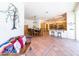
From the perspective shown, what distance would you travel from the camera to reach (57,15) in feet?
7.41

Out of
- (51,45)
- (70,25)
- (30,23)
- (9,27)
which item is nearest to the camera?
(9,27)

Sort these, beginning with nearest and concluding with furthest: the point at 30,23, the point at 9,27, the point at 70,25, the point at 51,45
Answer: the point at 9,27, the point at 30,23, the point at 51,45, the point at 70,25

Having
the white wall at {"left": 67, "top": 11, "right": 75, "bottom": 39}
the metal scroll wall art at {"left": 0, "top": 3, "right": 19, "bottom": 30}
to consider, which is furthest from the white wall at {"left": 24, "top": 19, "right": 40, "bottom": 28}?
the white wall at {"left": 67, "top": 11, "right": 75, "bottom": 39}

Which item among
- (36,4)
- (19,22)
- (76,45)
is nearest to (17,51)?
(19,22)

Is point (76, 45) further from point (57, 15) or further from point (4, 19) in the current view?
point (4, 19)

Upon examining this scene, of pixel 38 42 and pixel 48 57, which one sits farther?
pixel 38 42

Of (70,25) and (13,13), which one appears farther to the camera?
(70,25)

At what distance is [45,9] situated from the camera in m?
2.20

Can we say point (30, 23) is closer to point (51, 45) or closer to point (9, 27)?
point (9, 27)

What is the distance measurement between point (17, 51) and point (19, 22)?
1.83 ft

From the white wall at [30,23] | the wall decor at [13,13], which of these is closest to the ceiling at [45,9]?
the white wall at [30,23]

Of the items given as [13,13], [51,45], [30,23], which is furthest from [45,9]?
[51,45]

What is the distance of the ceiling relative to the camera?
80.7 inches

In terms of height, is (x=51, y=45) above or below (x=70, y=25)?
below
